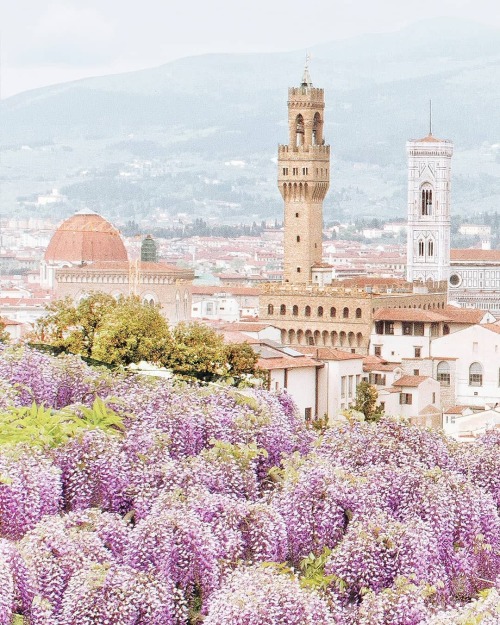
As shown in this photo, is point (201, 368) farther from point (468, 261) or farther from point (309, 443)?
point (468, 261)

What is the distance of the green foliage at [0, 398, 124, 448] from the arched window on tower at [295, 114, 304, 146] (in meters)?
58.0

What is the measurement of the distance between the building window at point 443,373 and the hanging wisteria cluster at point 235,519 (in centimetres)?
4068

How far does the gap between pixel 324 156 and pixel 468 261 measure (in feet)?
181

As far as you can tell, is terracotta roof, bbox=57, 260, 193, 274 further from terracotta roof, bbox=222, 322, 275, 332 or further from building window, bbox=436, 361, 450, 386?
building window, bbox=436, 361, 450, 386

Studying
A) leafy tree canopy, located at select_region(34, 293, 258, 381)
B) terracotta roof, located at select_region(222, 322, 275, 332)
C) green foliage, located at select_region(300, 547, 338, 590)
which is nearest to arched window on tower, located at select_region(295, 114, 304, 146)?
terracotta roof, located at select_region(222, 322, 275, 332)

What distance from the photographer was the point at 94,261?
370ft

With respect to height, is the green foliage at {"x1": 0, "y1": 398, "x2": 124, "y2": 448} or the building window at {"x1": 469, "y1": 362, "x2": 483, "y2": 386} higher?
the green foliage at {"x1": 0, "y1": 398, "x2": 124, "y2": 448}

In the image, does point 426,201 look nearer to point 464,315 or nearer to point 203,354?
point 464,315

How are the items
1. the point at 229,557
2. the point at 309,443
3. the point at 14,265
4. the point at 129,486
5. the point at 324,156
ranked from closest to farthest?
1. the point at 229,557
2. the point at 129,486
3. the point at 309,443
4. the point at 324,156
5. the point at 14,265

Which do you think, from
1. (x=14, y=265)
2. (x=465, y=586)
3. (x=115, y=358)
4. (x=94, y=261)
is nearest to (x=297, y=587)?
(x=465, y=586)

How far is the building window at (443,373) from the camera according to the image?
55.7 meters

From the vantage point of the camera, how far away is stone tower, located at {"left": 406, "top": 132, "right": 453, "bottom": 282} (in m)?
104

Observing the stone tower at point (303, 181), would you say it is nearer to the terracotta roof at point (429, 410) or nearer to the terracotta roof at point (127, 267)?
the terracotta roof at point (429, 410)

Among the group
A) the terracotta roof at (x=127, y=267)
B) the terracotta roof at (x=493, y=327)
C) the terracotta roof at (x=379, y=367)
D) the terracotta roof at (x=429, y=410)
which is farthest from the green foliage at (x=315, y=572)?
the terracotta roof at (x=127, y=267)
